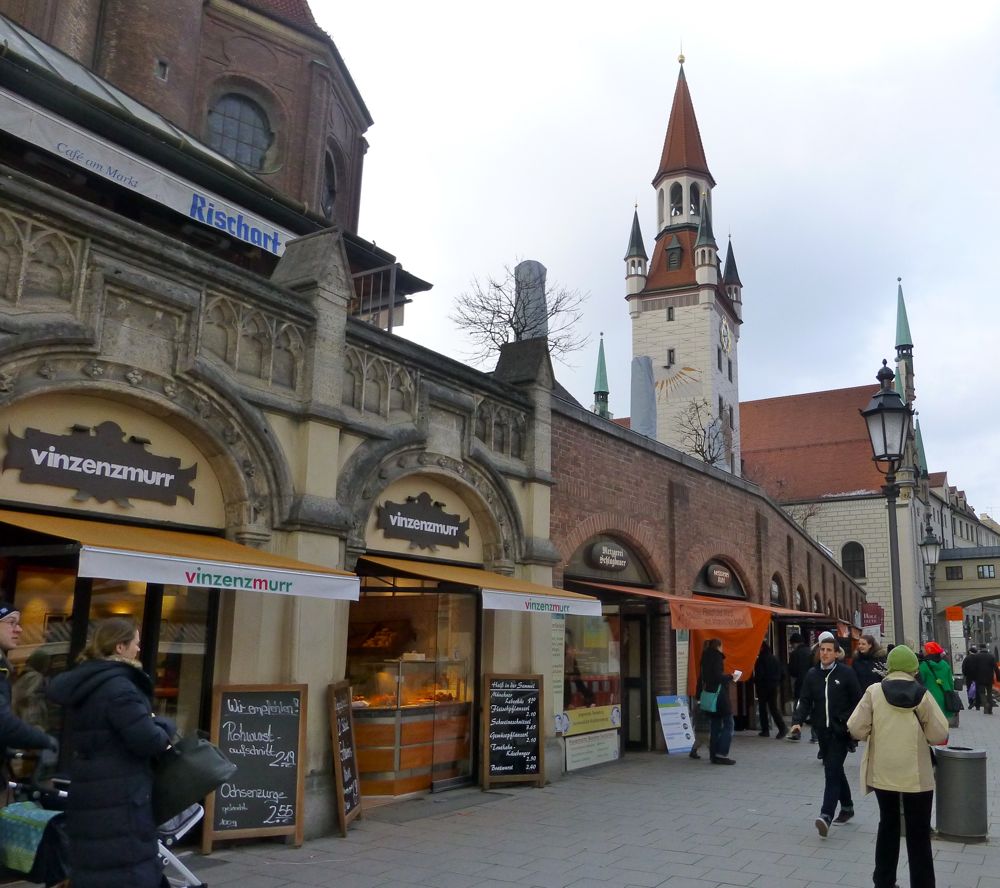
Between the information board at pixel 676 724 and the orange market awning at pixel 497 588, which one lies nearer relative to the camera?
the orange market awning at pixel 497 588

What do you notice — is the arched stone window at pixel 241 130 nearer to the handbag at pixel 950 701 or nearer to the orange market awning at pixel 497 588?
the orange market awning at pixel 497 588

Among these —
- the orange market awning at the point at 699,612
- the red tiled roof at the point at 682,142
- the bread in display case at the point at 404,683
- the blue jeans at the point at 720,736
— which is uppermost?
the red tiled roof at the point at 682,142

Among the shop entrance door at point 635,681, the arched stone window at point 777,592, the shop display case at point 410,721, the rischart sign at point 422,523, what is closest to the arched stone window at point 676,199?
the arched stone window at point 777,592

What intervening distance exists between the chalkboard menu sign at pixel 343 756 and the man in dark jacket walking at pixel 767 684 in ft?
31.6

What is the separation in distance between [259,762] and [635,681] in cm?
886

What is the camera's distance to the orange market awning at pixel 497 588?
9977 millimetres

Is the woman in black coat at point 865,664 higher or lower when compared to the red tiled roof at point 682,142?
lower

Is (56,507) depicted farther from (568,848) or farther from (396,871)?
(568,848)

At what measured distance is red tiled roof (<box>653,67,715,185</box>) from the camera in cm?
7619

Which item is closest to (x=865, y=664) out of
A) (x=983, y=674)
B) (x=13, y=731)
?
(x=13, y=731)

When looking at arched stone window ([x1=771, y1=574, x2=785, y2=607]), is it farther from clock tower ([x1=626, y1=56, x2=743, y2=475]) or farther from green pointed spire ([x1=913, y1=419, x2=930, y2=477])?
green pointed spire ([x1=913, y1=419, x2=930, y2=477])

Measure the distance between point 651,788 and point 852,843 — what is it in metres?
3.49

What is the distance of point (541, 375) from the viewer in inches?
510

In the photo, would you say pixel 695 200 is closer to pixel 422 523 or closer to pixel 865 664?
pixel 422 523
